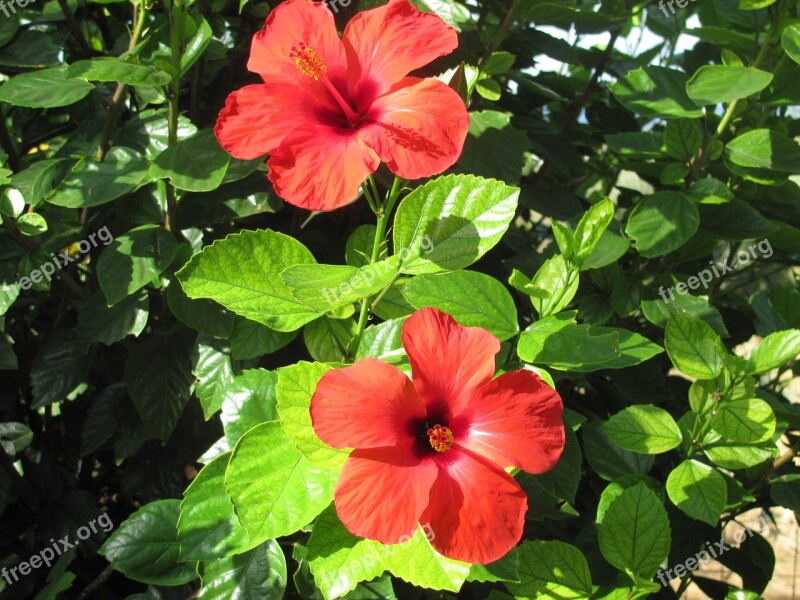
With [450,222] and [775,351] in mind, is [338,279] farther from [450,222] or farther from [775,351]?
[775,351]

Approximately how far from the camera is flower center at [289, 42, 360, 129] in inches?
33.6

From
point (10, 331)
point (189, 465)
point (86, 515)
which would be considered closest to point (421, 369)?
point (189, 465)

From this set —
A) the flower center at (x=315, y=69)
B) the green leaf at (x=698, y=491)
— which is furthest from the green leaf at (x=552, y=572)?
the flower center at (x=315, y=69)

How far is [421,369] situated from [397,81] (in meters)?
0.34

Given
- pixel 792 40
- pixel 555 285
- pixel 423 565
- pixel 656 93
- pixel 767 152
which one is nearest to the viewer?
pixel 423 565

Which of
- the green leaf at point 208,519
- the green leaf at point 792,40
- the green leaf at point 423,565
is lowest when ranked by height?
the green leaf at point 208,519

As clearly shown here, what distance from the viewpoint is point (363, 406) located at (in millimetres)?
745

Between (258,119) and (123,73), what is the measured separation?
1.10 feet

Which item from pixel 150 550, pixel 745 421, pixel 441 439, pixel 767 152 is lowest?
pixel 150 550

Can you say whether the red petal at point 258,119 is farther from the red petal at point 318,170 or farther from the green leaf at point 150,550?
the green leaf at point 150,550

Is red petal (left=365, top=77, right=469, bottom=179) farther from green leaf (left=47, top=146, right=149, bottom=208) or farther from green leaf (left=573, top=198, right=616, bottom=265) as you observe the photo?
green leaf (left=47, top=146, right=149, bottom=208)

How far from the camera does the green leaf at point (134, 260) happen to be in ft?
3.80

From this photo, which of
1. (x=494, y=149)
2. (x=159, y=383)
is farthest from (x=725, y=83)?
(x=159, y=383)

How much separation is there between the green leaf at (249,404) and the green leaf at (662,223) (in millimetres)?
699
